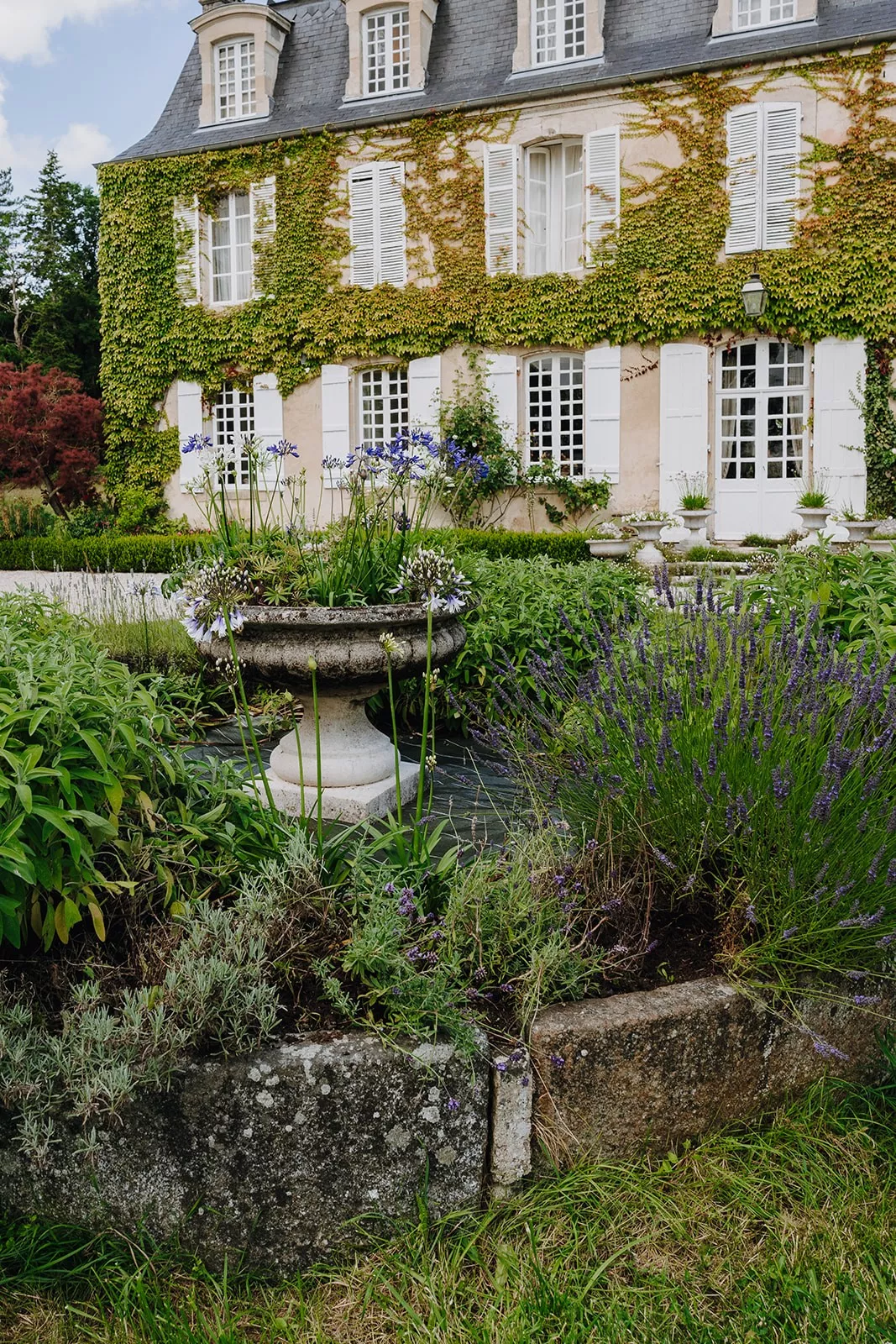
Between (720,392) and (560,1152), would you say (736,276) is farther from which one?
(560,1152)

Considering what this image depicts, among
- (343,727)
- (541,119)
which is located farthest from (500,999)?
(541,119)

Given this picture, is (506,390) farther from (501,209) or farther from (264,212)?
(264,212)

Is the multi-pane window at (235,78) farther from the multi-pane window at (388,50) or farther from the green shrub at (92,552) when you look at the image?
the green shrub at (92,552)

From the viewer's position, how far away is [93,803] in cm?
214

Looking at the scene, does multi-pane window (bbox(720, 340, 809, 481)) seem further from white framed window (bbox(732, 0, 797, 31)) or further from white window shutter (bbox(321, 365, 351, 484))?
white window shutter (bbox(321, 365, 351, 484))

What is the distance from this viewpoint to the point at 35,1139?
1.95 m

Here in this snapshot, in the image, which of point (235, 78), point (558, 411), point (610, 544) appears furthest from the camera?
point (235, 78)

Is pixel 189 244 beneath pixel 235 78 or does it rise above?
beneath

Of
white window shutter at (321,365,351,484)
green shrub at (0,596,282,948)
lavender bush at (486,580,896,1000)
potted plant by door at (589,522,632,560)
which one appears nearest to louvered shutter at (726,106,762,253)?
potted plant by door at (589,522,632,560)

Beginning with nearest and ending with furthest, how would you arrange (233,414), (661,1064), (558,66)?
(661,1064) → (558,66) → (233,414)

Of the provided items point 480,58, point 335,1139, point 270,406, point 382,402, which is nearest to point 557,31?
point 480,58

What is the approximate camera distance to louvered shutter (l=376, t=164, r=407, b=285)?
48.3ft

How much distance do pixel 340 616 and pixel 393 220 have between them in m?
12.9

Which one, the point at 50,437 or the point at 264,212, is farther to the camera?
the point at 50,437
